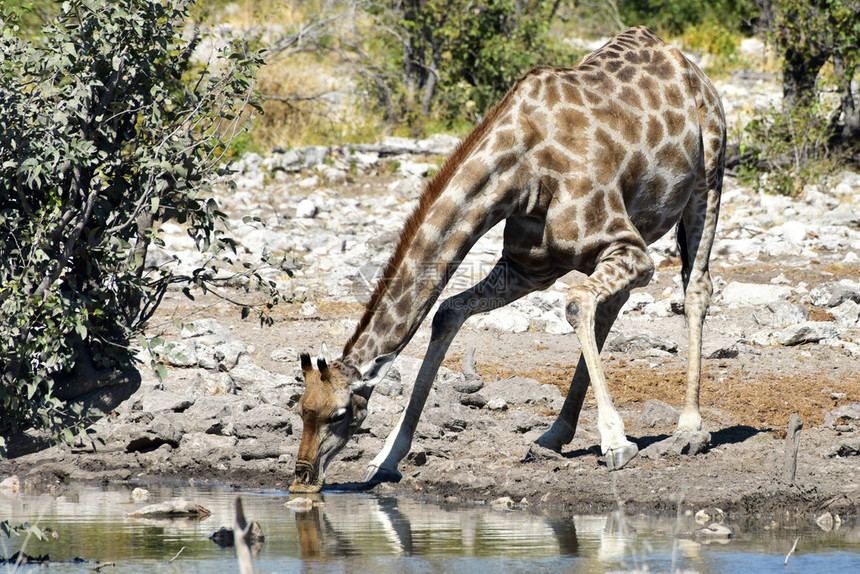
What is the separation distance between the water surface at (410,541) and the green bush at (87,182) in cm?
69

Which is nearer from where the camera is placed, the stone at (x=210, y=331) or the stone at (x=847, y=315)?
the stone at (x=210, y=331)

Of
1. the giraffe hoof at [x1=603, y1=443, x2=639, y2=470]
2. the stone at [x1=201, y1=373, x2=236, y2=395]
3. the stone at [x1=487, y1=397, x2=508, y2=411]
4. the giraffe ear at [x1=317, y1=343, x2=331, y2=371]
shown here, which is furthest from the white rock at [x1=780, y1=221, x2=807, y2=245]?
the giraffe ear at [x1=317, y1=343, x2=331, y2=371]

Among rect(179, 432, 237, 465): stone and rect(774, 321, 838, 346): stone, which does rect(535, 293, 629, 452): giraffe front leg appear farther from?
rect(774, 321, 838, 346): stone

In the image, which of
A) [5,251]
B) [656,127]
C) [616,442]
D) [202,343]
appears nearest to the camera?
[5,251]

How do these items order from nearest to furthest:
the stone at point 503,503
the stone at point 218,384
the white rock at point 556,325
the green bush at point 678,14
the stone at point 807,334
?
the stone at point 503,503 < the stone at point 218,384 < the stone at point 807,334 < the white rock at point 556,325 < the green bush at point 678,14

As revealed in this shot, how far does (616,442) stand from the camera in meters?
6.12

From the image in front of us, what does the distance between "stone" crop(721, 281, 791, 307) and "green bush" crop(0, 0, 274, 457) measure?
6751 millimetres

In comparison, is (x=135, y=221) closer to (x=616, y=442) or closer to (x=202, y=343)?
(x=616, y=442)

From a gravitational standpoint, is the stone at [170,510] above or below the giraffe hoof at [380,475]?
above

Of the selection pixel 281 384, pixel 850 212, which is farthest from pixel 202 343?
pixel 850 212

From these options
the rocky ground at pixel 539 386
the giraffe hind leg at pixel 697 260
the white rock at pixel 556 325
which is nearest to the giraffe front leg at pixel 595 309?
the rocky ground at pixel 539 386

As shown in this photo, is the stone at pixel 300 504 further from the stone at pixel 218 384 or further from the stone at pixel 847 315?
the stone at pixel 847 315

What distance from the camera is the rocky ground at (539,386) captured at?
6340mm

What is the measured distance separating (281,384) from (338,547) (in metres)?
3.55
